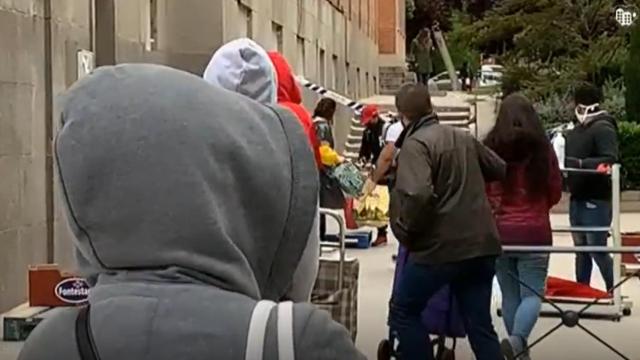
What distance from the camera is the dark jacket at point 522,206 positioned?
8305mm

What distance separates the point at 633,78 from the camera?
86.0ft

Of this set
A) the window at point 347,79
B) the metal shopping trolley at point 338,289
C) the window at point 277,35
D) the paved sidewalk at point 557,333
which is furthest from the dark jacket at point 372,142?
the metal shopping trolley at point 338,289

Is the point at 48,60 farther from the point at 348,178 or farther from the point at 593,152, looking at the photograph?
the point at 348,178

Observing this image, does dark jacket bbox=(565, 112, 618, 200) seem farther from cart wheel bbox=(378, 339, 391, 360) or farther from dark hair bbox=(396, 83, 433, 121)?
dark hair bbox=(396, 83, 433, 121)

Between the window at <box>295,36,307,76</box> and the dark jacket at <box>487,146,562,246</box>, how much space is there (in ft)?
72.4

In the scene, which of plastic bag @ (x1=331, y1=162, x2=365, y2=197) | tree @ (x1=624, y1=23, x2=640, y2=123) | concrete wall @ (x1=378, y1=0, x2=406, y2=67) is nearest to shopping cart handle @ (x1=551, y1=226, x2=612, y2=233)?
plastic bag @ (x1=331, y1=162, x2=365, y2=197)

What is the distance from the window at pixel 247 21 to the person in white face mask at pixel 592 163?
420 inches

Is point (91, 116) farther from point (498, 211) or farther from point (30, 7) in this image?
point (30, 7)

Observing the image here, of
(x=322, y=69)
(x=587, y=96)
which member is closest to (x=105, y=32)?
(x=587, y=96)

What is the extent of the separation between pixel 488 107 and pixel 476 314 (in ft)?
107

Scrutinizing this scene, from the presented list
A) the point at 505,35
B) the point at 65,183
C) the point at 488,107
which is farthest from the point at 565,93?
the point at 65,183

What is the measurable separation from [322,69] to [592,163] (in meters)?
26.0

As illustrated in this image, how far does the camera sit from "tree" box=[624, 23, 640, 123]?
2608cm

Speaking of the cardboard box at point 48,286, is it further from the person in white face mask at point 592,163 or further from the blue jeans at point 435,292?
the person in white face mask at point 592,163
